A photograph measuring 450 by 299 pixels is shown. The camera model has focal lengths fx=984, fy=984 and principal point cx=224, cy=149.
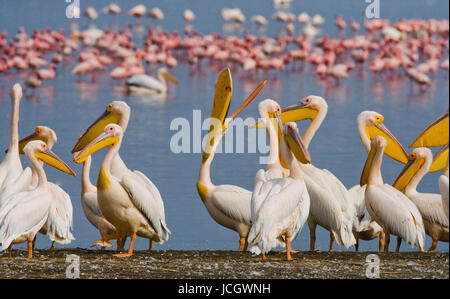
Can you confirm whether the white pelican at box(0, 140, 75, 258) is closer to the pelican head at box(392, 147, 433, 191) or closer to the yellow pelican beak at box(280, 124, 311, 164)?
the yellow pelican beak at box(280, 124, 311, 164)

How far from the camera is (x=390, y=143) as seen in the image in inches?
277

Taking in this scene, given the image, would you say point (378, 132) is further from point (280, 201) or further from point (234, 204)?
point (280, 201)

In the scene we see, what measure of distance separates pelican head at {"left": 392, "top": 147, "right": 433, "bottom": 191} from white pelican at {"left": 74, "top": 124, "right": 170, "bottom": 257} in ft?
5.14

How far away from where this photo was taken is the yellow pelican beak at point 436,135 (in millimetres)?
6107

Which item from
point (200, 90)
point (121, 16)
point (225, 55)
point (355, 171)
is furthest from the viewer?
point (121, 16)

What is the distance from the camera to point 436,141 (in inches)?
250

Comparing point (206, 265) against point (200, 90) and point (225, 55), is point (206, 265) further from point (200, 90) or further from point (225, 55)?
point (225, 55)

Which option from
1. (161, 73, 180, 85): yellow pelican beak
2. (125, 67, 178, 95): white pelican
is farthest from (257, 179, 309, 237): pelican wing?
(161, 73, 180, 85): yellow pelican beak

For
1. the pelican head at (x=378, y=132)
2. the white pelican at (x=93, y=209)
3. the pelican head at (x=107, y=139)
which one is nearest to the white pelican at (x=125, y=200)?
the pelican head at (x=107, y=139)

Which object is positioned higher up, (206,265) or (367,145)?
(367,145)

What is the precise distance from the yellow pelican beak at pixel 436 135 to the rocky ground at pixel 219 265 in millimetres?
879
